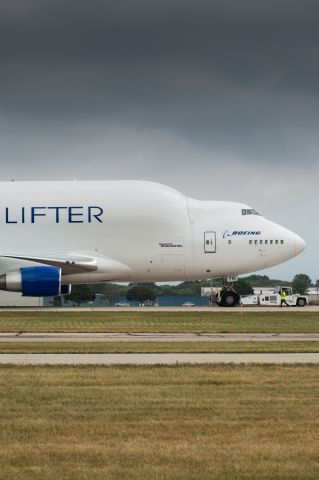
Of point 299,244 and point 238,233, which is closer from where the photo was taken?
point 238,233

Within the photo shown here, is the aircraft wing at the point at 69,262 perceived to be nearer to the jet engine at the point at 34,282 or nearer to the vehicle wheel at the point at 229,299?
the jet engine at the point at 34,282

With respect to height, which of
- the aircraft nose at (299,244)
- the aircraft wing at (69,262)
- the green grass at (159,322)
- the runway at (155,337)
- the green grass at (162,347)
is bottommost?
the green grass at (162,347)

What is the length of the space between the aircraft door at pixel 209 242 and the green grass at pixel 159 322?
784 cm

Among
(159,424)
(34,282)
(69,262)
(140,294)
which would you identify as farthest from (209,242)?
(140,294)

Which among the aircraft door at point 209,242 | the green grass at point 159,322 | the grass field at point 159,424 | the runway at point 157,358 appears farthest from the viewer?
the aircraft door at point 209,242

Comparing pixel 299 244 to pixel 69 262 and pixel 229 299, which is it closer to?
pixel 229 299

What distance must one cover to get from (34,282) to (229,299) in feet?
38.7

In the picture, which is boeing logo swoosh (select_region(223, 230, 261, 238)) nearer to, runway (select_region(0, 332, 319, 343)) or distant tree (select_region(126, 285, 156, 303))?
runway (select_region(0, 332, 319, 343))

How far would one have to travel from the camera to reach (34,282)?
44094mm

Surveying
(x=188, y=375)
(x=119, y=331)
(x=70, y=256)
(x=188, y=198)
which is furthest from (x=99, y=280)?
(x=188, y=375)

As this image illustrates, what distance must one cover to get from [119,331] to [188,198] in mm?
21490

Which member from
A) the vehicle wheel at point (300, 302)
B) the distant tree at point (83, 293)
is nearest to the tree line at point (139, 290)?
the distant tree at point (83, 293)

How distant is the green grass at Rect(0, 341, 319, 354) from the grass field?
4369 mm

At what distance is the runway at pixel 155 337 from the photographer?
80.6 ft
